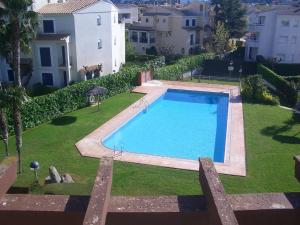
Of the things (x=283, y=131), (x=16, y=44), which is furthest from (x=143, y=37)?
(x=16, y=44)

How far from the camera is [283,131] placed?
24.8 m

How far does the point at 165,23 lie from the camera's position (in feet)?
195

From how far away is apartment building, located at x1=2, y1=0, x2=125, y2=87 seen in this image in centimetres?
3478

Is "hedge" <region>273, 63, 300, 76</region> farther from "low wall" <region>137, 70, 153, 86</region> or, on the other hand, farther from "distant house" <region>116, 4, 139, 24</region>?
"distant house" <region>116, 4, 139, 24</region>

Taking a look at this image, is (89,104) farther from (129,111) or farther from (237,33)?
(237,33)

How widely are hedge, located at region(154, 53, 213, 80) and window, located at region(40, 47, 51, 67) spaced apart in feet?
42.4

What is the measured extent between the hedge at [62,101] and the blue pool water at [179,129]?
4464 mm

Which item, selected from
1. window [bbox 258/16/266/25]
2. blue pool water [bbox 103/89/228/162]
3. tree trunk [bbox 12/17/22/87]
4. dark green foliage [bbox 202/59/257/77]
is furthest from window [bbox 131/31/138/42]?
tree trunk [bbox 12/17/22/87]

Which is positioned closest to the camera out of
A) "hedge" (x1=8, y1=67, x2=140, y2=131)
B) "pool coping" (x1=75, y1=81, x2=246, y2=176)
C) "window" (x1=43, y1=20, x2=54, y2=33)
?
"pool coping" (x1=75, y1=81, x2=246, y2=176)

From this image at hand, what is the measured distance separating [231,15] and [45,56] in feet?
136

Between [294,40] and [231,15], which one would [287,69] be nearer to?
[294,40]

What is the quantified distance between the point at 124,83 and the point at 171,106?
18.5ft

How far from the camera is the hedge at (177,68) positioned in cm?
4247

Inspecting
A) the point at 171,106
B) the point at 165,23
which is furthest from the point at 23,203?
the point at 165,23
